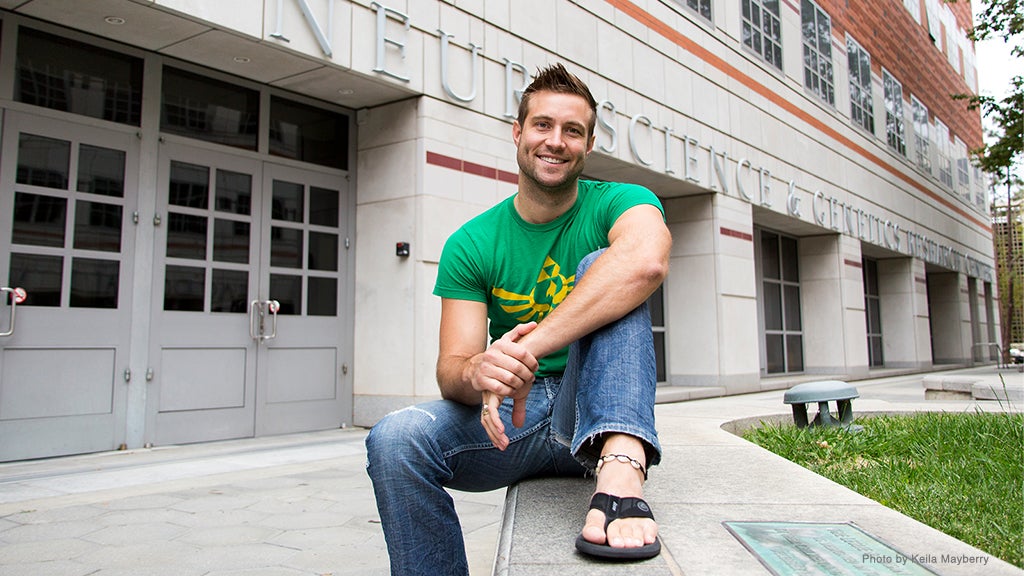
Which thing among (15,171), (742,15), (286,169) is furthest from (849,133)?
(15,171)

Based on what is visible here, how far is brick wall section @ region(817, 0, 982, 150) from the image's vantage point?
16984 mm

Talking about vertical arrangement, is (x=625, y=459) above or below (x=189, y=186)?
below

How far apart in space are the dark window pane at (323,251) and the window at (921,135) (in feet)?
63.5

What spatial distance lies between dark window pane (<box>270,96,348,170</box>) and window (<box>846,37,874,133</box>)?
535 inches

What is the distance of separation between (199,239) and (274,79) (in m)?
1.59

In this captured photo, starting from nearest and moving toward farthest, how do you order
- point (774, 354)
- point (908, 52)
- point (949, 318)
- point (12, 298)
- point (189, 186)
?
point (12, 298) < point (189, 186) < point (774, 354) < point (908, 52) < point (949, 318)

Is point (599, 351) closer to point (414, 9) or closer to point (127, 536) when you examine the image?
point (127, 536)

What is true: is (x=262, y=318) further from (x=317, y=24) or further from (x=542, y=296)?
(x=542, y=296)

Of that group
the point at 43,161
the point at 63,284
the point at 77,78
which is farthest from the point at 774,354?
the point at 43,161

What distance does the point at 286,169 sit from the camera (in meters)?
6.82

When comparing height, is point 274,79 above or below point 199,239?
above

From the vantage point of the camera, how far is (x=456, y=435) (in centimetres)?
192

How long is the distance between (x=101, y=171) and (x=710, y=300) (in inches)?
328

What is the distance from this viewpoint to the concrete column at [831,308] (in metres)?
14.9
